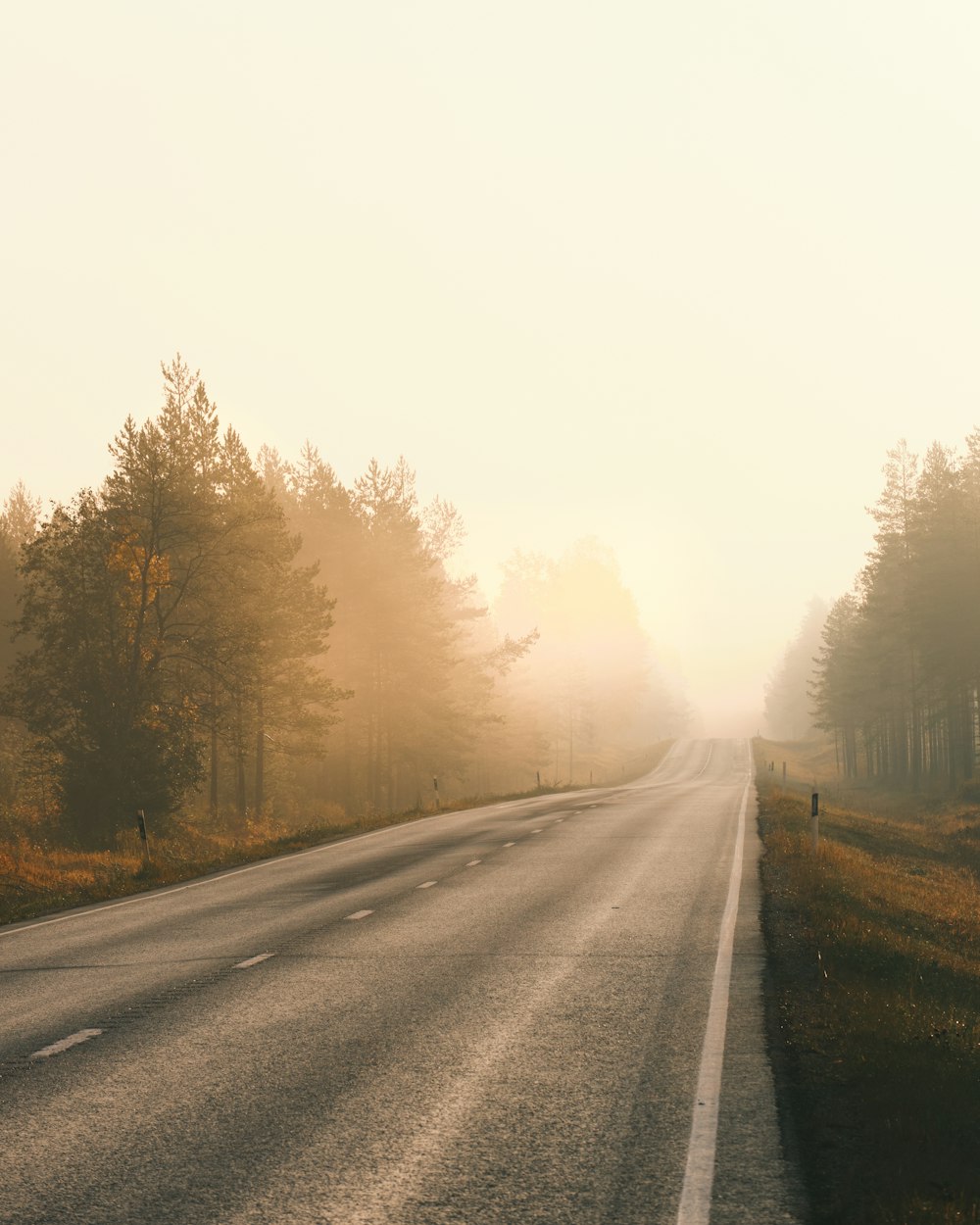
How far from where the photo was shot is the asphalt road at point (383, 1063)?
5121 mm

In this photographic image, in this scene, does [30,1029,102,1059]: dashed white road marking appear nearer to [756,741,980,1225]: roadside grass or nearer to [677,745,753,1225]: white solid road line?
[677,745,753,1225]: white solid road line

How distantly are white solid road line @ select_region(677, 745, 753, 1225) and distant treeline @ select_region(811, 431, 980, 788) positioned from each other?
1689 inches

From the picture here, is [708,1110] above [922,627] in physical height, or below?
below

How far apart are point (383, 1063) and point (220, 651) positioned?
26.6 meters

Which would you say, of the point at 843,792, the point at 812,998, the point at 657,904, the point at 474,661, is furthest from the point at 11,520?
the point at 812,998

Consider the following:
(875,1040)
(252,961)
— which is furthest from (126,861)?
(875,1040)

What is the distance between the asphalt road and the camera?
5121 mm

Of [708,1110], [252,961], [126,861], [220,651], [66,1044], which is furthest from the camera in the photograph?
[220,651]

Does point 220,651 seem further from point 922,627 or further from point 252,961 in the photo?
point 922,627

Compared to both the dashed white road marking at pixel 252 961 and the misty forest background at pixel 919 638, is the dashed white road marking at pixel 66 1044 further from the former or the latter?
the misty forest background at pixel 919 638

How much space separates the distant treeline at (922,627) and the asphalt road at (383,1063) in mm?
39141

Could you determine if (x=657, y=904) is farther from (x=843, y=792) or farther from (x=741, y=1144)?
(x=843, y=792)

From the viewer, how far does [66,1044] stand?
7.88m

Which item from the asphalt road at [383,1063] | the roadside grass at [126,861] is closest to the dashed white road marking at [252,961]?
the asphalt road at [383,1063]
